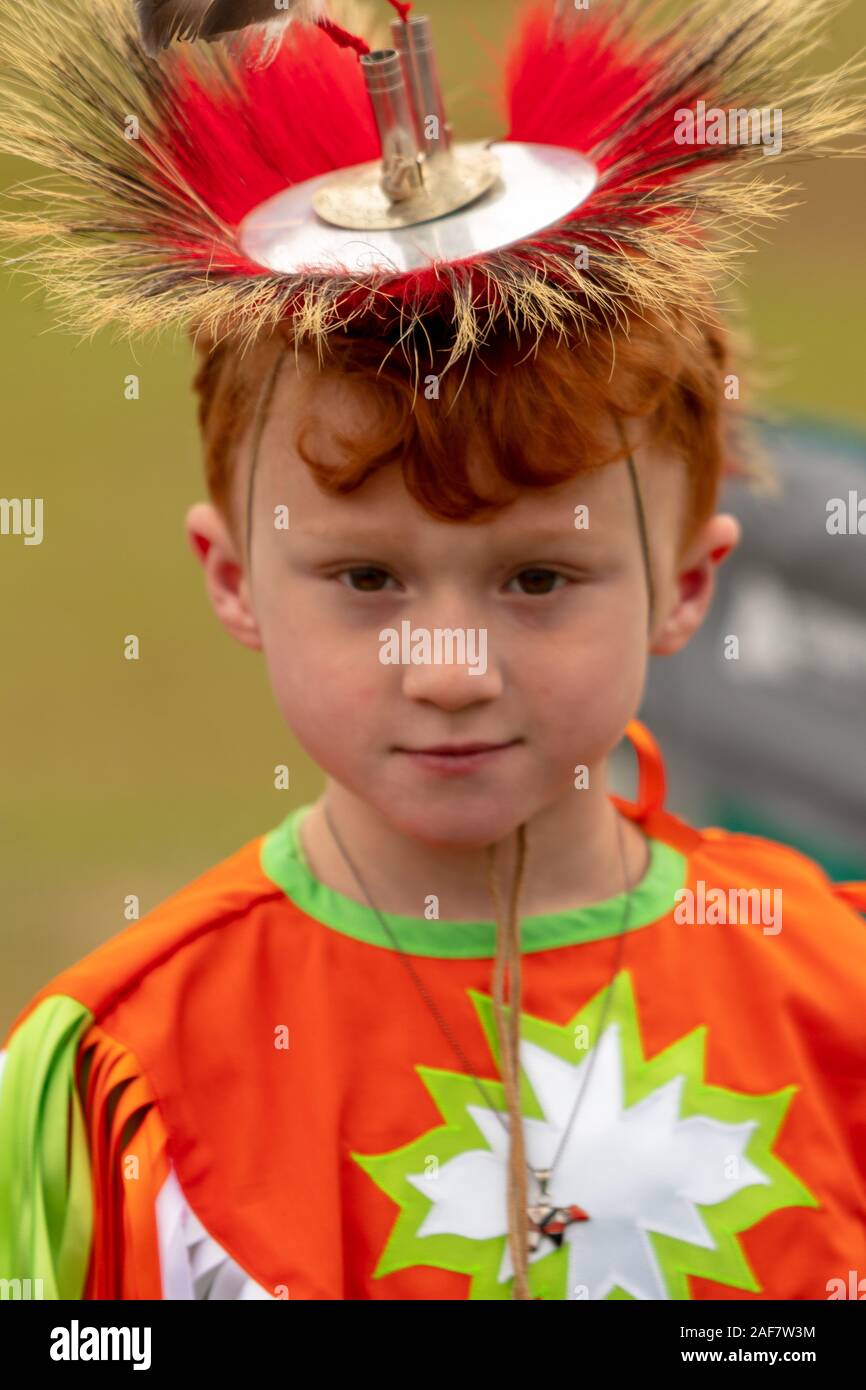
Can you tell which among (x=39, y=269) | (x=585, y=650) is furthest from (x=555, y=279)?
(x=39, y=269)

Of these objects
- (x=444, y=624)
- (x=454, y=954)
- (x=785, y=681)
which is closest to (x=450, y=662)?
(x=444, y=624)

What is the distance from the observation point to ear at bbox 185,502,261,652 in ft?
4.37

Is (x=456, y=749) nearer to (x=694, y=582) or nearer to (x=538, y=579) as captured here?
(x=538, y=579)

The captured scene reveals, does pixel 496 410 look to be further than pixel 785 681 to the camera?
No

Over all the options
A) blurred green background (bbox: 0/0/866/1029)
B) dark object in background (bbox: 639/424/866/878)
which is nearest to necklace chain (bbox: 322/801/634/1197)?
blurred green background (bbox: 0/0/866/1029)

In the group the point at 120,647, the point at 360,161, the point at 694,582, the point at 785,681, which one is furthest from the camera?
the point at 120,647

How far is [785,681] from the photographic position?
280 centimetres

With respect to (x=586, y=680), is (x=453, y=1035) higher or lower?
lower

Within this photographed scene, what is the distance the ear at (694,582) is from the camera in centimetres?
135

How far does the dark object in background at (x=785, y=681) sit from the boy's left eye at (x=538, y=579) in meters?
1.58

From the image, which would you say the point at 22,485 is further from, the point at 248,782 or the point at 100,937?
the point at 100,937

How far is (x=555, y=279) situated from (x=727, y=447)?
413mm

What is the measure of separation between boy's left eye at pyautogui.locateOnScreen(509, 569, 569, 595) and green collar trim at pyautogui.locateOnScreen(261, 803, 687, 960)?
270mm

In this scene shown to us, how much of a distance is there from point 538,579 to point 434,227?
0.24m
